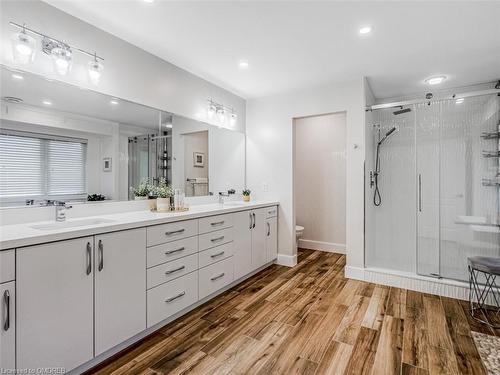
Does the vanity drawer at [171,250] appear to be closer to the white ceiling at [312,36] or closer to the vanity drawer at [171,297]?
the vanity drawer at [171,297]

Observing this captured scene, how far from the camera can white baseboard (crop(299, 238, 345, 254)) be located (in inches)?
171

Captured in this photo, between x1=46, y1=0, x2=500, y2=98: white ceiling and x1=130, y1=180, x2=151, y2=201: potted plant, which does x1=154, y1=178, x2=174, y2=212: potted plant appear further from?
x1=46, y1=0, x2=500, y2=98: white ceiling

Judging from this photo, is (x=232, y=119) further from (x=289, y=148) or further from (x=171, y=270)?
(x=171, y=270)

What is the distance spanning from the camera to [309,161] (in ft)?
15.0

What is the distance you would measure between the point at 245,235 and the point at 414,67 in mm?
2646

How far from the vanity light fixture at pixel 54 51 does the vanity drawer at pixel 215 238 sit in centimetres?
159

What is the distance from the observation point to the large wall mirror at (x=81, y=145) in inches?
69.7

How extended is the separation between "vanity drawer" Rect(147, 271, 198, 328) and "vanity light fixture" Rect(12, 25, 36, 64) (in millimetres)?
1805

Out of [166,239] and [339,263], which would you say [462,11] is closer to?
[166,239]

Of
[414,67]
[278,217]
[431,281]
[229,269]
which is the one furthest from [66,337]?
[414,67]

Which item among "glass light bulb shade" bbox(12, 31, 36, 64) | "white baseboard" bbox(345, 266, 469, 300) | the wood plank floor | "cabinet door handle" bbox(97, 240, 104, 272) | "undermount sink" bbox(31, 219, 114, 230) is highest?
"glass light bulb shade" bbox(12, 31, 36, 64)

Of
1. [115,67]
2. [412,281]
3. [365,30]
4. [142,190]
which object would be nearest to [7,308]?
[142,190]

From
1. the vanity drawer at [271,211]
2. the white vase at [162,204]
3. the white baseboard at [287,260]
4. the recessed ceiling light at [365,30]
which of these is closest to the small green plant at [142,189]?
the white vase at [162,204]

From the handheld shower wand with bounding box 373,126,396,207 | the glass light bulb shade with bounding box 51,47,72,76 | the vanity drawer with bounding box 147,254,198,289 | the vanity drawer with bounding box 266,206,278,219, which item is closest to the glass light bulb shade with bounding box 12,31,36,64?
the glass light bulb shade with bounding box 51,47,72,76
